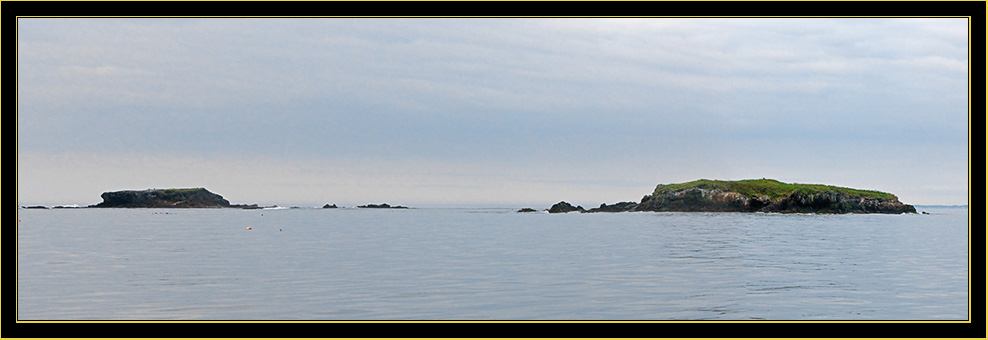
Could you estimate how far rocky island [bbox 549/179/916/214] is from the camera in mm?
174875

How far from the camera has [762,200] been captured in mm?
181375

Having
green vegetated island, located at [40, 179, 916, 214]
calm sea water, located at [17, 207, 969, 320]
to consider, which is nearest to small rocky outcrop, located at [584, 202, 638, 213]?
green vegetated island, located at [40, 179, 916, 214]

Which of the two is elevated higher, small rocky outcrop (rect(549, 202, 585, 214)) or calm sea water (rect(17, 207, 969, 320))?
calm sea water (rect(17, 207, 969, 320))

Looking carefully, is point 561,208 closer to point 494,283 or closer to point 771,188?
point 771,188

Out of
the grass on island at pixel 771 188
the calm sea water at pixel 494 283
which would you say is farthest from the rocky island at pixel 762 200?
the calm sea water at pixel 494 283

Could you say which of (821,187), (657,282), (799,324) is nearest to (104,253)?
(657,282)

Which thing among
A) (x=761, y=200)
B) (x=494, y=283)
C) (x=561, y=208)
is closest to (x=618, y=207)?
(x=561, y=208)

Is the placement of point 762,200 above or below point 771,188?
below

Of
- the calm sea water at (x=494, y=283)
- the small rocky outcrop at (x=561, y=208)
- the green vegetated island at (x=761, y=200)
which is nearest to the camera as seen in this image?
the calm sea water at (x=494, y=283)

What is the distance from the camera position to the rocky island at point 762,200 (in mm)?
174875

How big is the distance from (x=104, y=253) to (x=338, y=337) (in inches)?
1691

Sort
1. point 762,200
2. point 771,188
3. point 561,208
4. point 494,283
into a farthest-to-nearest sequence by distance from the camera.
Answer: point 561,208 < point 771,188 < point 762,200 < point 494,283

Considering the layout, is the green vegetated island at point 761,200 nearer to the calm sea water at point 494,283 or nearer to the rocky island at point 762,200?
the rocky island at point 762,200

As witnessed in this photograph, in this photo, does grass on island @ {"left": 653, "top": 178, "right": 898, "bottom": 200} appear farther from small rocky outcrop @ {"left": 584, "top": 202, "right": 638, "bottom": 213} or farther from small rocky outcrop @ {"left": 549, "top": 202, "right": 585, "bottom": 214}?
small rocky outcrop @ {"left": 549, "top": 202, "right": 585, "bottom": 214}
